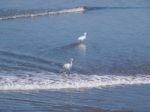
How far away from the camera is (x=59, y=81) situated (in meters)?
17.8

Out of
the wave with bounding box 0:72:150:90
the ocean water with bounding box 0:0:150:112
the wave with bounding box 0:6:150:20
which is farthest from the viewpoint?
the wave with bounding box 0:6:150:20

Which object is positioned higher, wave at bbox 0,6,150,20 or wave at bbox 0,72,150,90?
wave at bbox 0,6,150,20

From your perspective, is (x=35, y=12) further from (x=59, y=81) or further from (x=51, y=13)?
(x=59, y=81)

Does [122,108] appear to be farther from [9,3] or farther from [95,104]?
[9,3]

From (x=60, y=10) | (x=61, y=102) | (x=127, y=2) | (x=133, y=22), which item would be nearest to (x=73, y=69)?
(x=61, y=102)

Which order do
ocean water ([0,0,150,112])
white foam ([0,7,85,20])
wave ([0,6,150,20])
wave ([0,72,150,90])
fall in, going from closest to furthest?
ocean water ([0,0,150,112]) < wave ([0,72,150,90]) < white foam ([0,7,85,20]) < wave ([0,6,150,20])

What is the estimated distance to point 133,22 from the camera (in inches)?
1129

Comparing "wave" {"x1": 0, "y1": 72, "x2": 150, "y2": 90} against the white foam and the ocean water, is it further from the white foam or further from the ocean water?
the white foam

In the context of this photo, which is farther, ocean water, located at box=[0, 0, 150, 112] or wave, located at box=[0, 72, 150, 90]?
wave, located at box=[0, 72, 150, 90]

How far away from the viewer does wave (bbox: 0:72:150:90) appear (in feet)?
56.1

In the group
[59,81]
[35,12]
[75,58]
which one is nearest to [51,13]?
[35,12]

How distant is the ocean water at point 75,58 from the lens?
15.7 m

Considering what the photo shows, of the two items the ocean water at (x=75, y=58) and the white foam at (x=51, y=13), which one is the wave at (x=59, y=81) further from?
the white foam at (x=51, y=13)

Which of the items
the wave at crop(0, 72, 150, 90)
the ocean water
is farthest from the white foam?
the wave at crop(0, 72, 150, 90)
